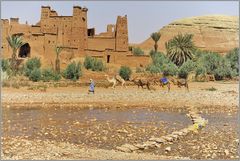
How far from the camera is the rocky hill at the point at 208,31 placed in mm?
85750

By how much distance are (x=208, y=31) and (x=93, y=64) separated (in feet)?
199

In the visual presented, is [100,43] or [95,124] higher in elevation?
[100,43]

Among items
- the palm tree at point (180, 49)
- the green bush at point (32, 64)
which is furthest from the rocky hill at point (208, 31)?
the green bush at point (32, 64)

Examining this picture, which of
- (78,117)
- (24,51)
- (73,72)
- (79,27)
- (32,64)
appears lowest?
(78,117)

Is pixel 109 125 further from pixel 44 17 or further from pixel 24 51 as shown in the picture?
pixel 24 51

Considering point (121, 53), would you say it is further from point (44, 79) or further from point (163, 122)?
point (163, 122)

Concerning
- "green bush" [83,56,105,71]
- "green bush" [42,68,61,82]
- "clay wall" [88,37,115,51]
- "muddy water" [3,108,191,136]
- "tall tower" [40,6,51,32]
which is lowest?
"muddy water" [3,108,191,136]

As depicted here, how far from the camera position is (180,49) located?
146 feet

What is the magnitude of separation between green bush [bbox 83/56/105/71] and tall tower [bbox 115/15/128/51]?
205 inches

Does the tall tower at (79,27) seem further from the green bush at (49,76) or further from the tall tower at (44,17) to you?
the green bush at (49,76)

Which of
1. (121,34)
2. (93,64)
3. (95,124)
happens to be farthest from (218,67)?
(95,124)

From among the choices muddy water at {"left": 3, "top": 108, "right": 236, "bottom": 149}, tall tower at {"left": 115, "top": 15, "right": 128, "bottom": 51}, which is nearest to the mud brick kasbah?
tall tower at {"left": 115, "top": 15, "right": 128, "bottom": 51}

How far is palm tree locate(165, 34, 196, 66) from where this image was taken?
4394 cm

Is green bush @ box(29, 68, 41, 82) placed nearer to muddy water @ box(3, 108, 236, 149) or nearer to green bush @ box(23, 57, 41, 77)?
green bush @ box(23, 57, 41, 77)
